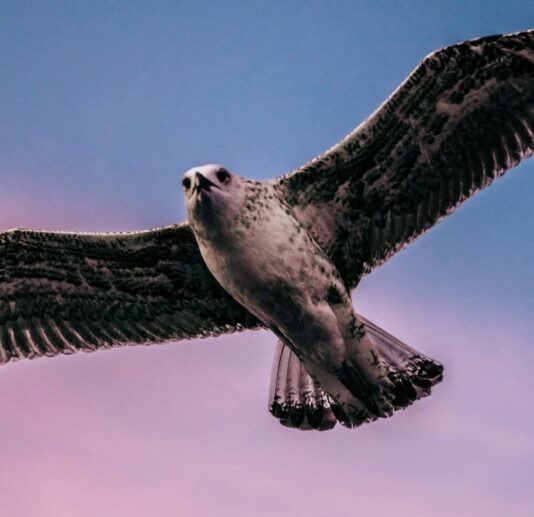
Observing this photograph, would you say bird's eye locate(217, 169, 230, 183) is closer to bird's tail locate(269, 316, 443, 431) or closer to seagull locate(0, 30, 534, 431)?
seagull locate(0, 30, 534, 431)

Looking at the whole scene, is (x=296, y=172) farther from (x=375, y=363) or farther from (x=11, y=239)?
(x=11, y=239)

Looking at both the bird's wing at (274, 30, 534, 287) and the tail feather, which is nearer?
the bird's wing at (274, 30, 534, 287)

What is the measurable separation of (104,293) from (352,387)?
2115 millimetres

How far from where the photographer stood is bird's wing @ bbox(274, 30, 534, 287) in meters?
6.82

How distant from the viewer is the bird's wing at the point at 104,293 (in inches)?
295

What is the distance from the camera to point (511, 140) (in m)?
6.98

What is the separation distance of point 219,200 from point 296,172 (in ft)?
2.70

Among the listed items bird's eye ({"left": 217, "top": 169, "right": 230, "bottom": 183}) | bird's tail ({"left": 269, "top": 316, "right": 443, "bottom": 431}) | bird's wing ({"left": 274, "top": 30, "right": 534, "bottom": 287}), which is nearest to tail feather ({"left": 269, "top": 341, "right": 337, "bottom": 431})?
bird's tail ({"left": 269, "top": 316, "right": 443, "bottom": 431})

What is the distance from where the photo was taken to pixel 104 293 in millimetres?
7863

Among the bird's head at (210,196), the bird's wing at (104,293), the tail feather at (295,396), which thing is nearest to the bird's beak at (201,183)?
the bird's head at (210,196)

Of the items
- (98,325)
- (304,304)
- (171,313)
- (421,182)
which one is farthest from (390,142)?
(98,325)

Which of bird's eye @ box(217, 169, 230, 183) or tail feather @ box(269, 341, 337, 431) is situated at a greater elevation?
bird's eye @ box(217, 169, 230, 183)

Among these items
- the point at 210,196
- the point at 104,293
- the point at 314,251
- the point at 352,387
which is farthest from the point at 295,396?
the point at 210,196

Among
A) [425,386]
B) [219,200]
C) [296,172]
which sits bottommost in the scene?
[425,386]
